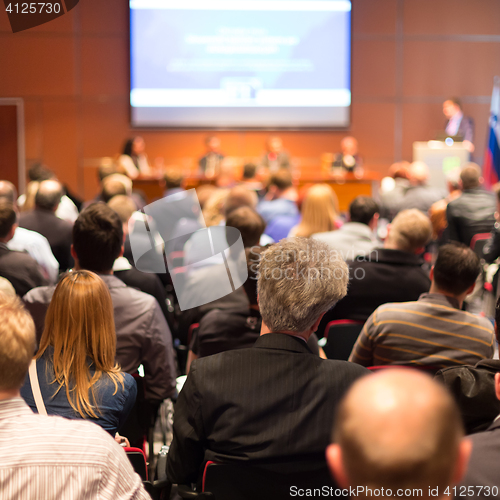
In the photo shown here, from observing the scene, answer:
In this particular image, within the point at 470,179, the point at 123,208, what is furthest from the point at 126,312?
the point at 470,179

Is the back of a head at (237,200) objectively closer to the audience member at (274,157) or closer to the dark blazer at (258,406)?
the dark blazer at (258,406)

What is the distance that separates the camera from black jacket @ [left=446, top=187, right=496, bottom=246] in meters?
5.01

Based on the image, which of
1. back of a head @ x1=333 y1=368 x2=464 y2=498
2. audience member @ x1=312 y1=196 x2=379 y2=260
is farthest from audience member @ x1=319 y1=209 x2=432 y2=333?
back of a head @ x1=333 y1=368 x2=464 y2=498

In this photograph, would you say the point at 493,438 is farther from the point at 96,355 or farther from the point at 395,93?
the point at 395,93

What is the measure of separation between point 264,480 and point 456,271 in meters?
1.33

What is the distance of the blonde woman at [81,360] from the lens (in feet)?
5.20

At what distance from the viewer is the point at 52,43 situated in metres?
8.95

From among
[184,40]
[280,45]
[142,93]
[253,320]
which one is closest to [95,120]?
[142,93]

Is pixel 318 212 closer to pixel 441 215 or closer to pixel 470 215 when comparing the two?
pixel 470 215

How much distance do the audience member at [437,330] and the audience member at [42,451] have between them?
4.46 feet

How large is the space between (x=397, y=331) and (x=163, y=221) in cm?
295

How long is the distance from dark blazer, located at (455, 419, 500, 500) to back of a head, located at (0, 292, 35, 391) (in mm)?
940

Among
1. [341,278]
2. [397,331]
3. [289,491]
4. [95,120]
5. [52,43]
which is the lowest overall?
[289,491]

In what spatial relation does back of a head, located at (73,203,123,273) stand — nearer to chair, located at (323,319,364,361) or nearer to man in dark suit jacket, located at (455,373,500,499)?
chair, located at (323,319,364,361)
